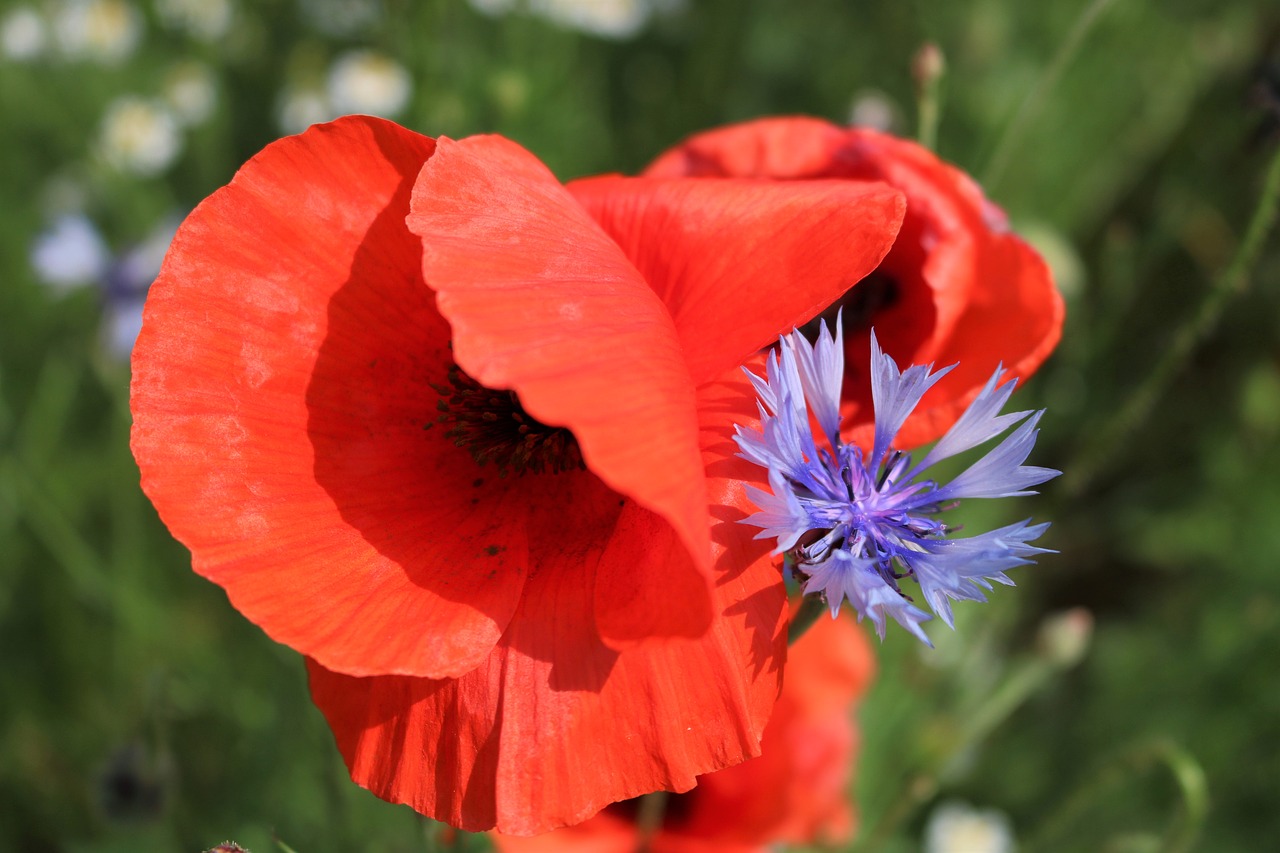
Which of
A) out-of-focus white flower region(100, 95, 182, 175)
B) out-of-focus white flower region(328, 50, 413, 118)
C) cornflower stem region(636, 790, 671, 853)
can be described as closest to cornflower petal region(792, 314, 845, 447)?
cornflower stem region(636, 790, 671, 853)

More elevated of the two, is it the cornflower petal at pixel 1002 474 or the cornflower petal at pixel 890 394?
the cornflower petal at pixel 890 394

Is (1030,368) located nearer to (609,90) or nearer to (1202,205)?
(1202,205)

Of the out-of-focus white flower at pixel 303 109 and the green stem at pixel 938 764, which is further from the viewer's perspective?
the out-of-focus white flower at pixel 303 109

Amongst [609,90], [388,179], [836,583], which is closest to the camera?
[836,583]

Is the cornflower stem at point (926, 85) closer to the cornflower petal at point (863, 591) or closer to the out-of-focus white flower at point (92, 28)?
the cornflower petal at point (863, 591)

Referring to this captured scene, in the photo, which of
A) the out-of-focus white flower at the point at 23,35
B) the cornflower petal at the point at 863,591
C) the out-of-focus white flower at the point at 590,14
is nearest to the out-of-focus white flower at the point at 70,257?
the out-of-focus white flower at the point at 23,35

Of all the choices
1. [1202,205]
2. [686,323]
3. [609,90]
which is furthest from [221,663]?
[1202,205]

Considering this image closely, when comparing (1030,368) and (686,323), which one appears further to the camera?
(1030,368)

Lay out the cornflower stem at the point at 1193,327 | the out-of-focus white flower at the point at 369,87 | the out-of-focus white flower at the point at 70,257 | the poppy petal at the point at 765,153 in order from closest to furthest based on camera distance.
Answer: the poppy petal at the point at 765,153, the cornflower stem at the point at 1193,327, the out-of-focus white flower at the point at 70,257, the out-of-focus white flower at the point at 369,87
